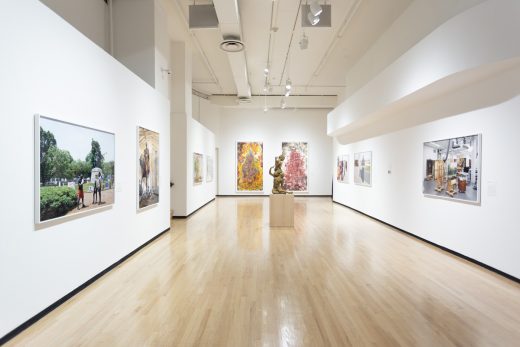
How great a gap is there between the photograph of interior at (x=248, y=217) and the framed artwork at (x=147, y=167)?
59 millimetres

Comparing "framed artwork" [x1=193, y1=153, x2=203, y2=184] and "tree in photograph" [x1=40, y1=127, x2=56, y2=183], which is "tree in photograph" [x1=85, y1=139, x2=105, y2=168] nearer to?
"tree in photograph" [x1=40, y1=127, x2=56, y2=183]

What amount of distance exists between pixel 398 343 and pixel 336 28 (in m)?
8.68

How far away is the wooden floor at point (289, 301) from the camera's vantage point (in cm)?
333

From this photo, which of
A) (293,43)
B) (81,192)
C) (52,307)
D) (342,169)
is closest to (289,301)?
(52,307)

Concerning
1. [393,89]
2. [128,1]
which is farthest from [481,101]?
[128,1]

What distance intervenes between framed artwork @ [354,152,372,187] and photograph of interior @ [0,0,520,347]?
0.20m

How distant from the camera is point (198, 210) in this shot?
1320 cm

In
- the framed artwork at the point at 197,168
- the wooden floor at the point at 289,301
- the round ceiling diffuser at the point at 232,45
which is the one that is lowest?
the wooden floor at the point at 289,301

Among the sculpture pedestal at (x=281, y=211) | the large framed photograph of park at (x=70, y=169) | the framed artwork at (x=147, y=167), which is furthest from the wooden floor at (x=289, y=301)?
the sculpture pedestal at (x=281, y=211)

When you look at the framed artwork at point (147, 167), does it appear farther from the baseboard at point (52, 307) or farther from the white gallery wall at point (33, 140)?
the baseboard at point (52, 307)

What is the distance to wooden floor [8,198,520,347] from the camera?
3326 millimetres

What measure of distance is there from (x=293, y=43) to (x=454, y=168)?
6596 millimetres

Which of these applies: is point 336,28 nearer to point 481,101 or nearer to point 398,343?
point 481,101

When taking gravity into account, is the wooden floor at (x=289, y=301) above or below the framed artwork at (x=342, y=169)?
below
